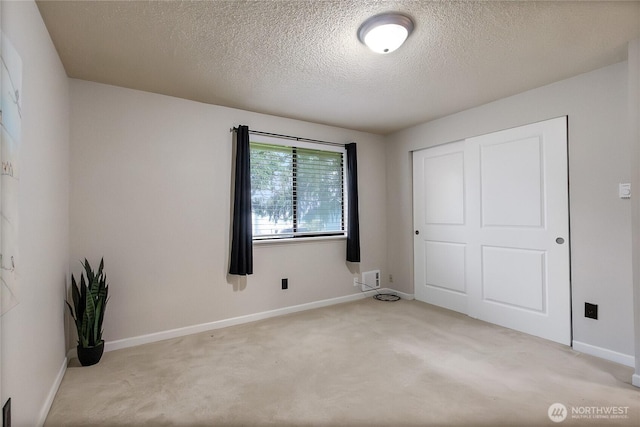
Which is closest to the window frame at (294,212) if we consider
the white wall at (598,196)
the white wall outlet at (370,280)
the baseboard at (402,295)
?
the white wall outlet at (370,280)

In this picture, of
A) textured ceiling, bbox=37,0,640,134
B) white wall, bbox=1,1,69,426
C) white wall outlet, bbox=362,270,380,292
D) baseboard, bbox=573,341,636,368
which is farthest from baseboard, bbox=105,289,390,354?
textured ceiling, bbox=37,0,640,134

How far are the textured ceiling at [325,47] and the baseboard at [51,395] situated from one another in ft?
7.22

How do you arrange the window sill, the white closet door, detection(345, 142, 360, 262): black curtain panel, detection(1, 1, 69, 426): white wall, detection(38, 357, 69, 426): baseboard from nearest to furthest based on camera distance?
detection(1, 1, 69, 426): white wall < detection(38, 357, 69, 426): baseboard < the window sill < the white closet door < detection(345, 142, 360, 262): black curtain panel

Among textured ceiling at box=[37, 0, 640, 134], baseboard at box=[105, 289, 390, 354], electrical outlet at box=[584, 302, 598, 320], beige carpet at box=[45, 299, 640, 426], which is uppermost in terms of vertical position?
textured ceiling at box=[37, 0, 640, 134]

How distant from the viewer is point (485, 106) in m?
3.12

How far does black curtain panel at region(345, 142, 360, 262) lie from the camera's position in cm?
383

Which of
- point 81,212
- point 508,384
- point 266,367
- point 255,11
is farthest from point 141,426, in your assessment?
point 255,11

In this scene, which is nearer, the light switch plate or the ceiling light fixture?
the ceiling light fixture

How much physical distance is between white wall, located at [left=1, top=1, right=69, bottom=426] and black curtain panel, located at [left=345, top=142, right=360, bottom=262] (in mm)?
2812

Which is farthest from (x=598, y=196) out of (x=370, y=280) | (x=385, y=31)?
(x=370, y=280)

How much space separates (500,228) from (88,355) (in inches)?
149

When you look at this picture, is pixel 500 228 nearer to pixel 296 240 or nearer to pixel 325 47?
pixel 296 240

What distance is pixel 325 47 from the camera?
2.04 m

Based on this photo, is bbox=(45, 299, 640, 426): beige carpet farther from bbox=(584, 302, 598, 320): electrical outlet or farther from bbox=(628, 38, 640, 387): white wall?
bbox=(628, 38, 640, 387): white wall
